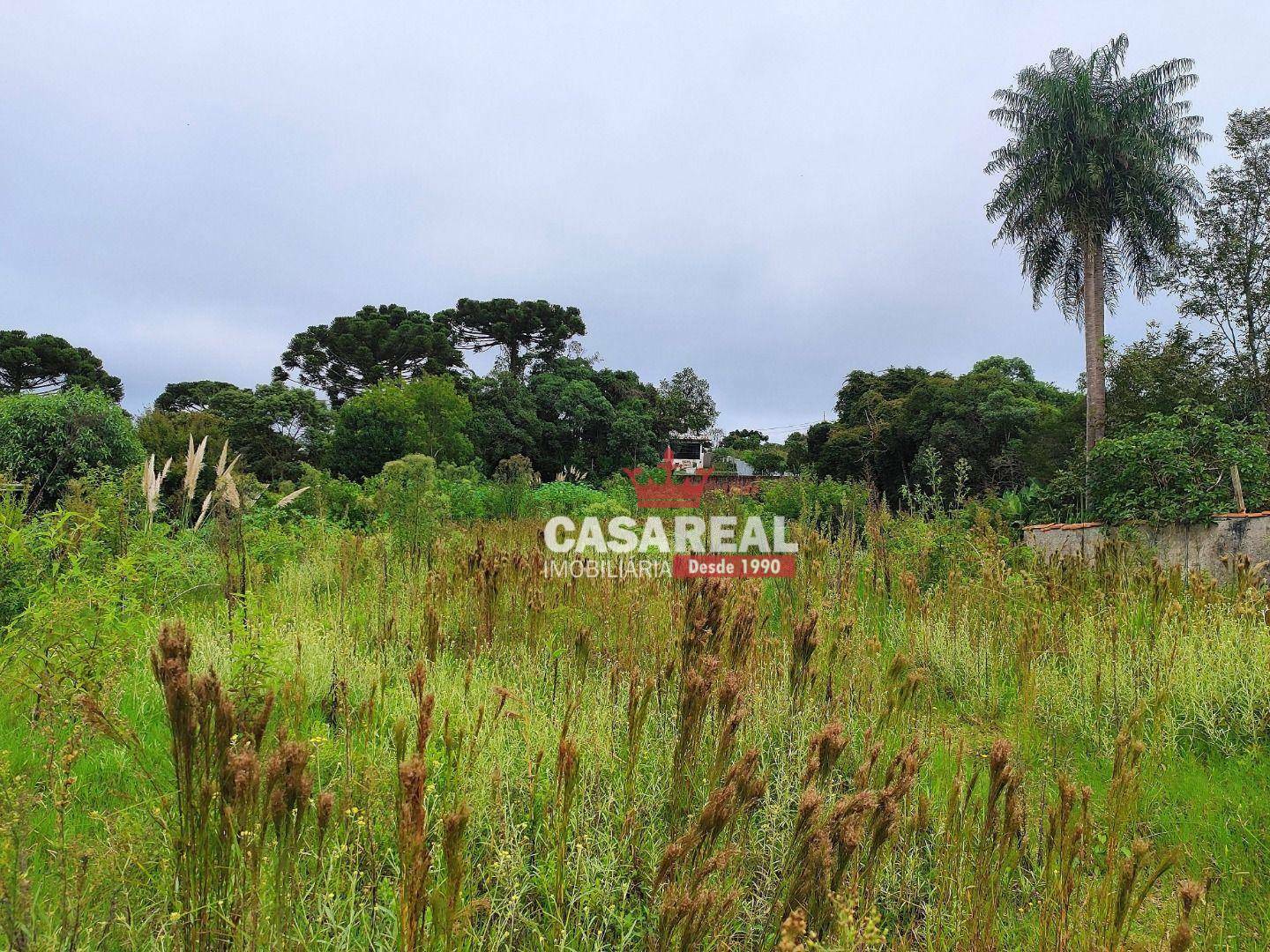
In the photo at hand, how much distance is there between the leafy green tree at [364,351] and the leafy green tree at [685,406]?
41.5 feet

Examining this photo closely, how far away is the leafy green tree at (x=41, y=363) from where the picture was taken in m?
28.1

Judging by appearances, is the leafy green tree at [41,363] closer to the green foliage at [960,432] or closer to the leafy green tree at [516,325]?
the leafy green tree at [516,325]

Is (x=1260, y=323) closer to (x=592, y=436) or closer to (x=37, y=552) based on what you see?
(x=37, y=552)

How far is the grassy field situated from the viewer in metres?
1.10

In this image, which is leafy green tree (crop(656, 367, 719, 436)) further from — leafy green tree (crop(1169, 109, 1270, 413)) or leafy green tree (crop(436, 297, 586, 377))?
leafy green tree (crop(1169, 109, 1270, 413))

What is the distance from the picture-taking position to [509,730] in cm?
242

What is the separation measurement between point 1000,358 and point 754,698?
3267 centimetres

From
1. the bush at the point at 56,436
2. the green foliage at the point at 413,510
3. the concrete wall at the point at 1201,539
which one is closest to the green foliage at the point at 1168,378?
the concrete wall at the point at 1201,539

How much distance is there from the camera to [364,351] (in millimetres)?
31391

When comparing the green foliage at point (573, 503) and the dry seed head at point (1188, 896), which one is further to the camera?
the green foliage at point (573, 503)

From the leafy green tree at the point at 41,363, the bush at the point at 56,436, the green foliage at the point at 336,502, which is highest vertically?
the leafy green tree at the point at 41,363

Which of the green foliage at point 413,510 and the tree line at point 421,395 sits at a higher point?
the tree line at point 421,395

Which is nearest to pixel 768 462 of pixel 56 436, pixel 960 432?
pixel 960 432

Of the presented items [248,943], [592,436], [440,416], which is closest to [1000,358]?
[592,436]
